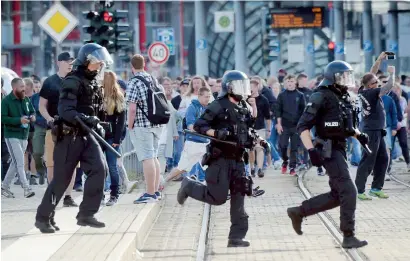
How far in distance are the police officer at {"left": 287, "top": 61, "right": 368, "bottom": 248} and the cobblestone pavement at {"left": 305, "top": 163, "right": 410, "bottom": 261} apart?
44cm

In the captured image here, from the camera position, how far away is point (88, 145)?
1153 cm

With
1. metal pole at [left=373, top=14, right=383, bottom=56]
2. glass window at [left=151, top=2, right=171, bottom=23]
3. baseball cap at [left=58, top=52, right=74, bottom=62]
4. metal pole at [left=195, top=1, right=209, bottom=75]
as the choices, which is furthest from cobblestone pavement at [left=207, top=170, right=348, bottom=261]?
glass window at [left=151, top=2, right=171, bottom=23]

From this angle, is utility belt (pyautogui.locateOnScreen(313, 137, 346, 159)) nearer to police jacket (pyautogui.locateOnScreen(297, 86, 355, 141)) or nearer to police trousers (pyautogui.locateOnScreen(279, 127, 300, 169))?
police jacket (pyautogui.locateOnScreen(297, 86, 355, 141))

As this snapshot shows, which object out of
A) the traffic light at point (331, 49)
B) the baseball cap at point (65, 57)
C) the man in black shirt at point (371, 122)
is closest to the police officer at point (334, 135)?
the baseball cap at point (65, 57)

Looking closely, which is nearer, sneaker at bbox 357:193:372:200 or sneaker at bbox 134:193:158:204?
sneaker at bbox 134:193:158:204

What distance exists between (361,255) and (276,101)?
1185cm

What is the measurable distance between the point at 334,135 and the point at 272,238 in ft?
4.94

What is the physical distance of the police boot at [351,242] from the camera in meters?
11.3

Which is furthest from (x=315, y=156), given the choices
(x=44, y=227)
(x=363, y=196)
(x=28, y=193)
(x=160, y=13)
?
(x=160, y=13)

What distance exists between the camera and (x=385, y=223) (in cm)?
1377

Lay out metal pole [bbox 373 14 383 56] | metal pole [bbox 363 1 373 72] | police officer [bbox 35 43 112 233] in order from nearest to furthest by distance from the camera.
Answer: police officer [bbox 35 43 112 233]
metal pole [bbox 363 1 373 72]
metal pole [bbox 373 14 383 56]

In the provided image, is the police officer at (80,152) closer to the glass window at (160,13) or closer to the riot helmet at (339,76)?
the riot helmet at (339,76)

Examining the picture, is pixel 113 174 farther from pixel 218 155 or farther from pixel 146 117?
pixel 218 155

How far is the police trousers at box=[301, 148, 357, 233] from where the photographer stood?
1150 cm
